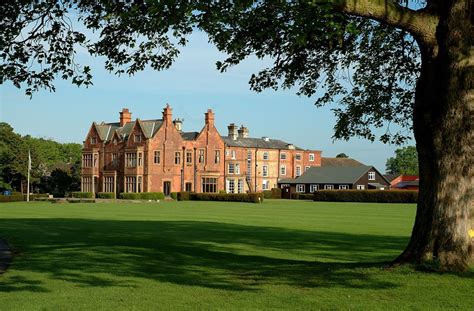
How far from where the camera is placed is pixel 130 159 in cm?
8488

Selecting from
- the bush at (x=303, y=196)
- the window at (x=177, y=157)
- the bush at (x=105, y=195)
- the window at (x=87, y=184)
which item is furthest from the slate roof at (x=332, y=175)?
the window at (x=87, y=184)

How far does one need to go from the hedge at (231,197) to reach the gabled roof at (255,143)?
25.6 m

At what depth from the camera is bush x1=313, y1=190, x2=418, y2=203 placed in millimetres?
68438

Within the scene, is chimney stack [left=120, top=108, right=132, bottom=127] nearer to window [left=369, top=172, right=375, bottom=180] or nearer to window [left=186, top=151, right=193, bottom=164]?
window [left=186, top=151, right=193, bottom=164]

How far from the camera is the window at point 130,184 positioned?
8362 centimetres

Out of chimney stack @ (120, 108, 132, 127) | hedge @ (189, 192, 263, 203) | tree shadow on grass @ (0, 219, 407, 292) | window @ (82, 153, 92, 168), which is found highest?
chimney stack @ (120, 108, 132, 127)

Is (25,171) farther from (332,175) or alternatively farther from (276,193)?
(332,175)

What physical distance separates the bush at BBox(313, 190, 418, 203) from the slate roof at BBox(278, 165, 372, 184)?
52.5 ft

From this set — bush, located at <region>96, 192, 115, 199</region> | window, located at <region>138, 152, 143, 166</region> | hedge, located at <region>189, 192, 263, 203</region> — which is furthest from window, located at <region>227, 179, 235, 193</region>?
bush, located at <region>96, 192, 115, 199</region>

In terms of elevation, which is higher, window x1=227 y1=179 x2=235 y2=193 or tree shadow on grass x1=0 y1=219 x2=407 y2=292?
window x1=227 y1=179 x2=235 y2=193

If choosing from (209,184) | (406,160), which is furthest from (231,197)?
(406,160)

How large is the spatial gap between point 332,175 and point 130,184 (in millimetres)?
33308

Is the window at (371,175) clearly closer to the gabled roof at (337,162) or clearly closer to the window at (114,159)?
the gabled roof at (337,162)

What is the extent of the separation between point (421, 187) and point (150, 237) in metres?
12.4
